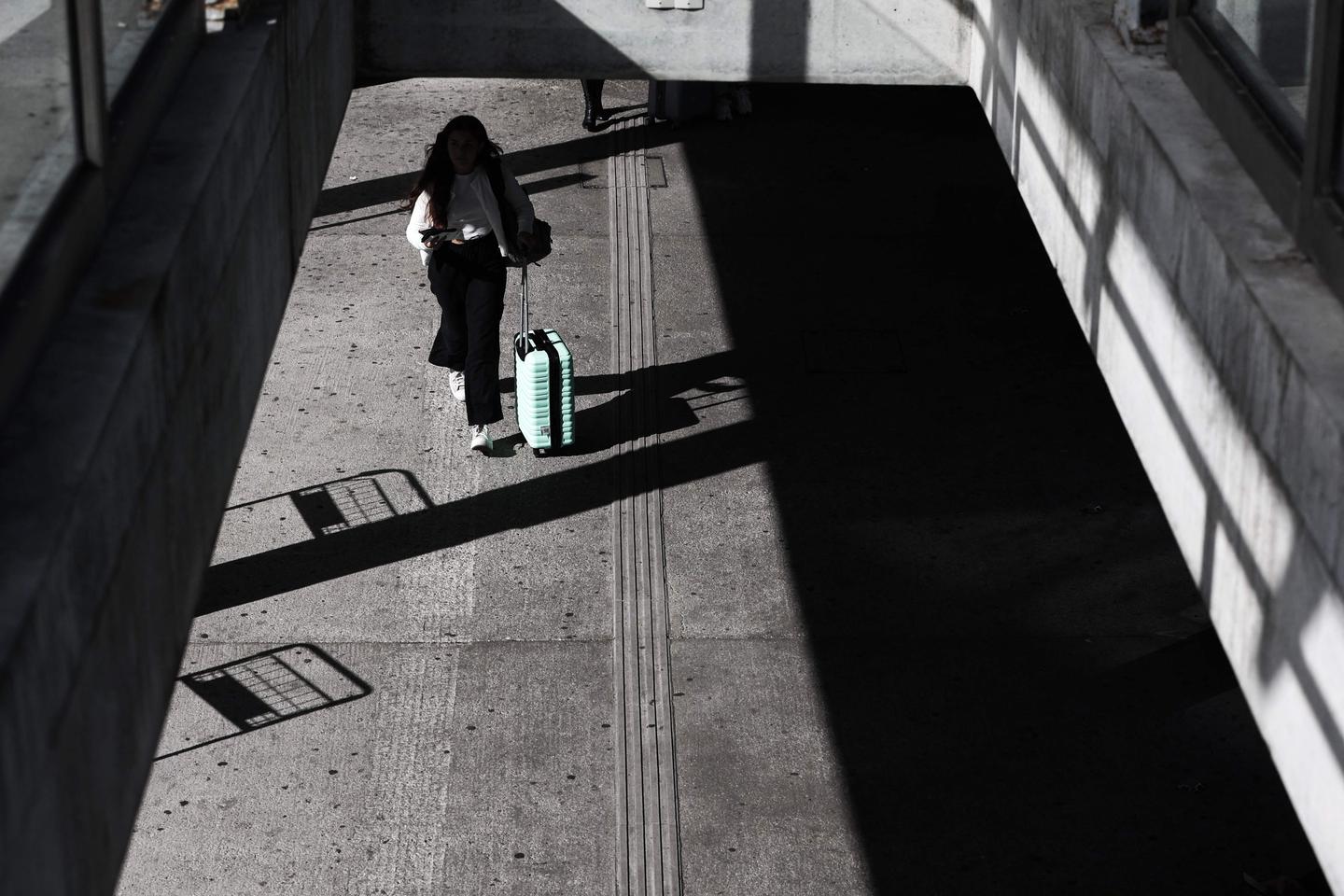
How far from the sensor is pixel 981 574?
34.3ft

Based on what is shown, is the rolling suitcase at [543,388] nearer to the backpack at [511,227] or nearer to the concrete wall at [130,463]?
the backpack at [511,227]

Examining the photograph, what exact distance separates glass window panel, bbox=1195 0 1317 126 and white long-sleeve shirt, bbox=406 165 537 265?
6.13 metres

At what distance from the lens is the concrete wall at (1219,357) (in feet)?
12.7

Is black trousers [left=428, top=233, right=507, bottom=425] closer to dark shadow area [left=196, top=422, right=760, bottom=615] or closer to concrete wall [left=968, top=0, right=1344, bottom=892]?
dark shadow area [left=196, top=422, right=760, bottom=615]

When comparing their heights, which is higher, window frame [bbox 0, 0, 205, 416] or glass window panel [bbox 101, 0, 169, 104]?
glass window panel [bbox 101, 0, 169, 104]

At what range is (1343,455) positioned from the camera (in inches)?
144

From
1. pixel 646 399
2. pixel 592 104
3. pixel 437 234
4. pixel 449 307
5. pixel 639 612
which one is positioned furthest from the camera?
pixel 592 104

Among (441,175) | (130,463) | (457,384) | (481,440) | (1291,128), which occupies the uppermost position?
(1291,128)

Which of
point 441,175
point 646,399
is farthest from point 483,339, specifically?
point 646,399

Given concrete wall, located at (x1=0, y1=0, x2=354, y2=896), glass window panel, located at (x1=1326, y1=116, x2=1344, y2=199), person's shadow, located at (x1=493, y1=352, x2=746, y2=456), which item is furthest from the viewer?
person's shadow, located at (x1=493, y1=352, x2=746, y2=456)

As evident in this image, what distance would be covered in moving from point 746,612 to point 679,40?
10.4 feet

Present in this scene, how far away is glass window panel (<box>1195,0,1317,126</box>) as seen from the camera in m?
4.78

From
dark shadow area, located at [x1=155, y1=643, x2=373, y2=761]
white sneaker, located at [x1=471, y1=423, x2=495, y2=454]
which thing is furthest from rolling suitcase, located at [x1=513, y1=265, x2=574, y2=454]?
dark shadow area, located at [x1=155, y1=643, x2=373, y2=761]

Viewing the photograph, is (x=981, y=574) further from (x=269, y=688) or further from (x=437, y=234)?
(x=269, y=688)
